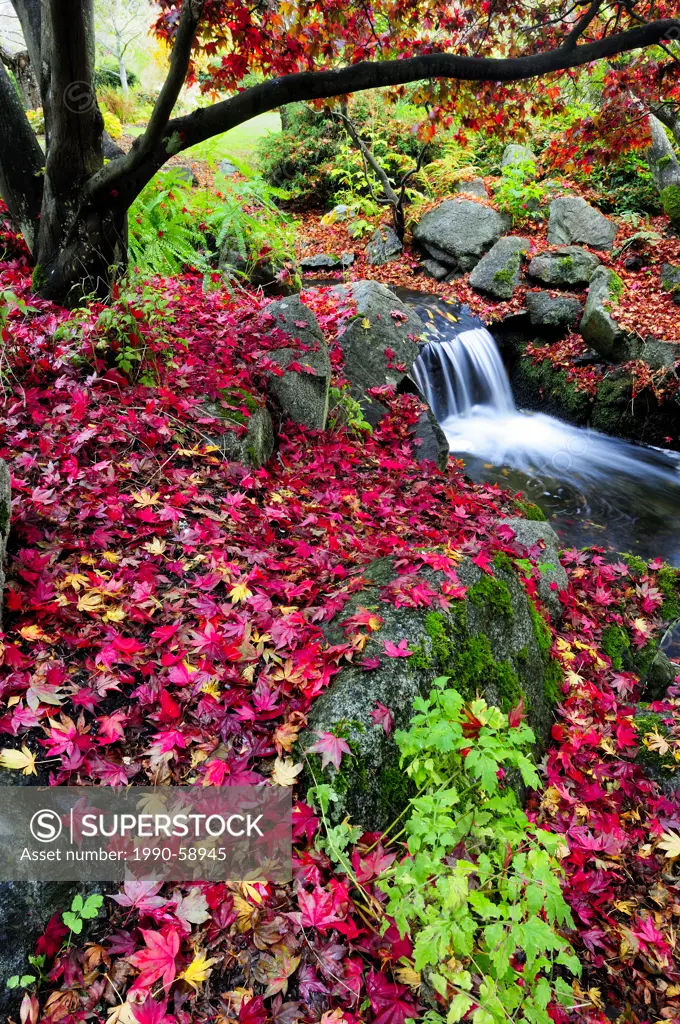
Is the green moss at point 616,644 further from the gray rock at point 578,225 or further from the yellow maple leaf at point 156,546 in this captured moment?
the gray rock at point 578,225

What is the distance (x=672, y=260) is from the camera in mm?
9617

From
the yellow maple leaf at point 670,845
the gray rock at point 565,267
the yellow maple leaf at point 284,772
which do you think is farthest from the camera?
the gray rock at point 565,267

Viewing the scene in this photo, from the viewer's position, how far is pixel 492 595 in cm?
321

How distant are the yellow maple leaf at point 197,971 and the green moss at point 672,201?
12.1 metres

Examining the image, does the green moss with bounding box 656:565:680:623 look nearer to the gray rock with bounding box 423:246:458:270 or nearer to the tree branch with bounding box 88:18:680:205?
the tree branch with bounding box 88:18:680:205

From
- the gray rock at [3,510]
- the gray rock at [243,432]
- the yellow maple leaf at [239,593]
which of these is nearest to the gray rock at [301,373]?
the gray rock at [243,432]

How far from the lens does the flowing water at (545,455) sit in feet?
22.9

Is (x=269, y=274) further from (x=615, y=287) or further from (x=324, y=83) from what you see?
(x=615, y=287)

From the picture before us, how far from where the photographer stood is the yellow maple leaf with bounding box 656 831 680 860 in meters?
2.91

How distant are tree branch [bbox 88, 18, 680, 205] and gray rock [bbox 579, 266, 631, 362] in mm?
4769

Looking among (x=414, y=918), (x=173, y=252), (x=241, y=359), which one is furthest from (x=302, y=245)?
(x=414, y=918)

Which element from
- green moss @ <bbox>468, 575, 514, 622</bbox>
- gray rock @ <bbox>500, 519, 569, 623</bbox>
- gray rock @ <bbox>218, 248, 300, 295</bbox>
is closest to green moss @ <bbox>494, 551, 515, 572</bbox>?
green moss @ <bbox>468, 575, 514, 622</bbox>

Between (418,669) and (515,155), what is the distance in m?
15.3

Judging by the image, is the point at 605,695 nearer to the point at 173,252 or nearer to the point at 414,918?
the point at 414,918
